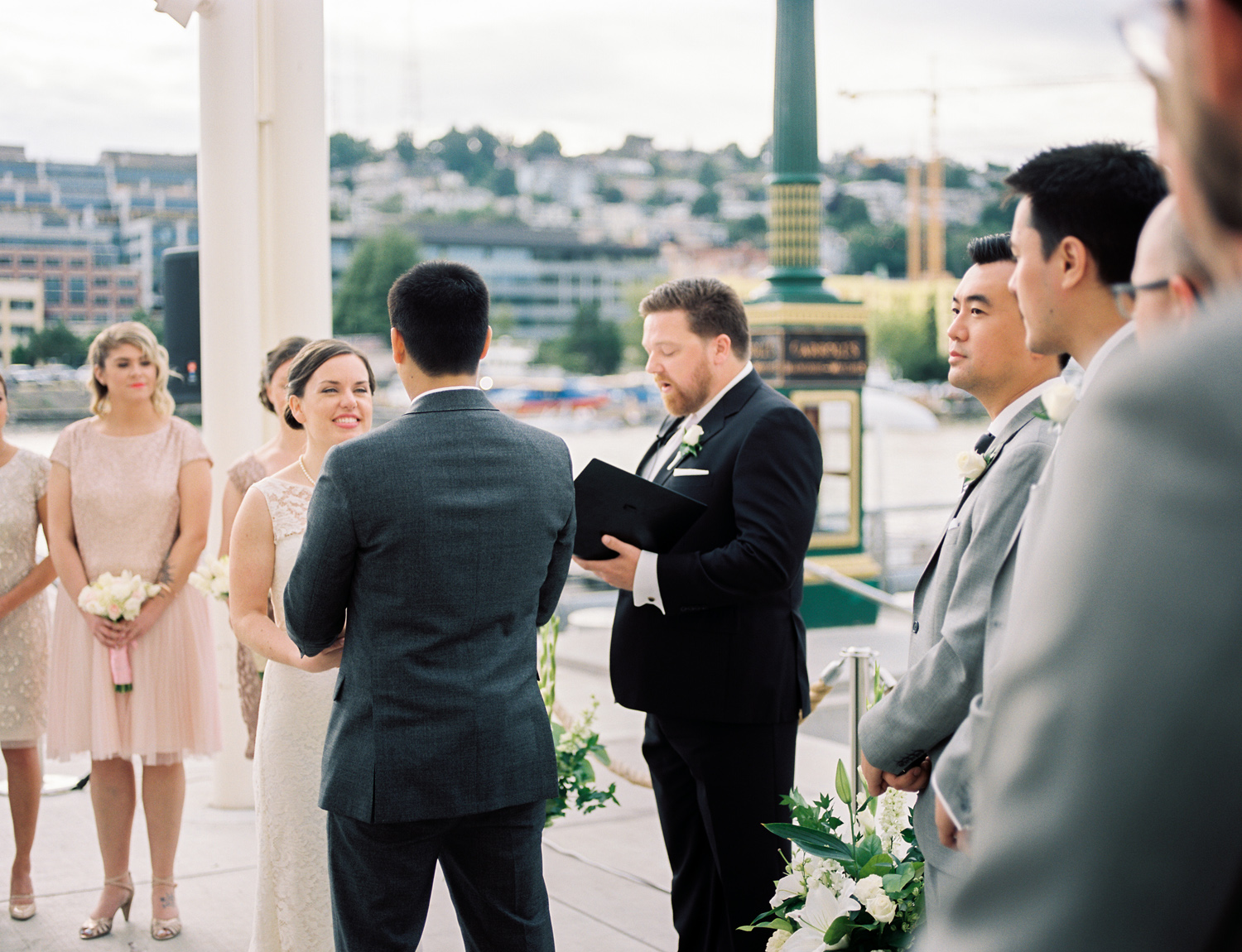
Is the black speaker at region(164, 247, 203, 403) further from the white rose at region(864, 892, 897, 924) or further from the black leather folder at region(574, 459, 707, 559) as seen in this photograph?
the white rose at region(864, 892, 897, 924)

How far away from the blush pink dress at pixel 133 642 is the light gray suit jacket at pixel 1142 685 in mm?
4256

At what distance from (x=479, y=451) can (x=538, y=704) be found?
1.98 ft

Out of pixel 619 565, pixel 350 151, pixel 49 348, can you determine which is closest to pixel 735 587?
pixel 619 565

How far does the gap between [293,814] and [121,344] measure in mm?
2052

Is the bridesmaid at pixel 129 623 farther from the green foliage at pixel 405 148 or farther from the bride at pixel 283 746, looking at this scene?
the green foliage at pixel 405 148

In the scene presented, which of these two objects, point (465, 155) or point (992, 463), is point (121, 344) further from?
point (465, 155)

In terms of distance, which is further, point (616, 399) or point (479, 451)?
point (616, 399)

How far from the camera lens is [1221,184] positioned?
24.6 inches

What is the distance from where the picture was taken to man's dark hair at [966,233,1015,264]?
260cm

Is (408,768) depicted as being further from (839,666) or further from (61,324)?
(61,324)

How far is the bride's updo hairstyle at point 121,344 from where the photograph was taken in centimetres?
446

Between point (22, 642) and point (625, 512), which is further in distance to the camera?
point (22, 642)

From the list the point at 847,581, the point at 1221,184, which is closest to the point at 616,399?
the point at 847,581

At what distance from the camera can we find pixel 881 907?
2.64 m
